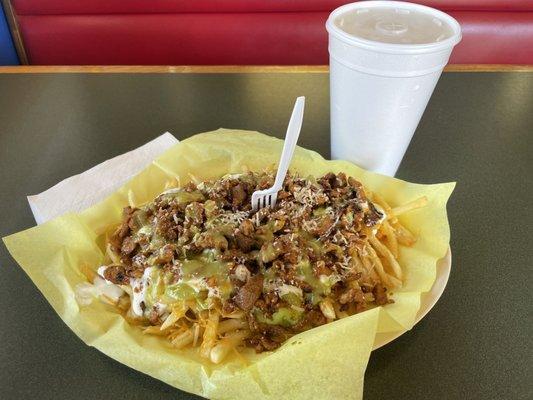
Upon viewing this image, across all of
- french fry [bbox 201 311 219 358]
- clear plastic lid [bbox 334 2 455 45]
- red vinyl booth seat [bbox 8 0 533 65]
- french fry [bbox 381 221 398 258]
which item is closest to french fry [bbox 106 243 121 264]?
french fry [bbox 201 311 219 358]

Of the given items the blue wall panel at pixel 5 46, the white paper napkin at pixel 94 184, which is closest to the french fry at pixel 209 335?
the white paper napkin at pixel 94 184

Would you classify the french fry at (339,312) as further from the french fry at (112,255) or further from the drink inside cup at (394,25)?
the drink inside cup at (394,25)

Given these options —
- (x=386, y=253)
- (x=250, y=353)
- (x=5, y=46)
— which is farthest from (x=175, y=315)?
(x=5, y=46)

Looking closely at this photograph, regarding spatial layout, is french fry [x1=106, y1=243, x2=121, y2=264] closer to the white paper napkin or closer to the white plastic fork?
the white paper napkin

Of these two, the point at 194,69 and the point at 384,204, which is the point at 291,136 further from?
the point at 194,69

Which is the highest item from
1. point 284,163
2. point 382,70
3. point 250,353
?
point 382,70

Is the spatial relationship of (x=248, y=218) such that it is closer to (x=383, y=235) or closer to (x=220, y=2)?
(x=383, y=235)

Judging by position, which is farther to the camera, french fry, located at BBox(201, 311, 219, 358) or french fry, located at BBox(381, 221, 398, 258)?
french fry, located at BBox(381, 221, 398, 258)
